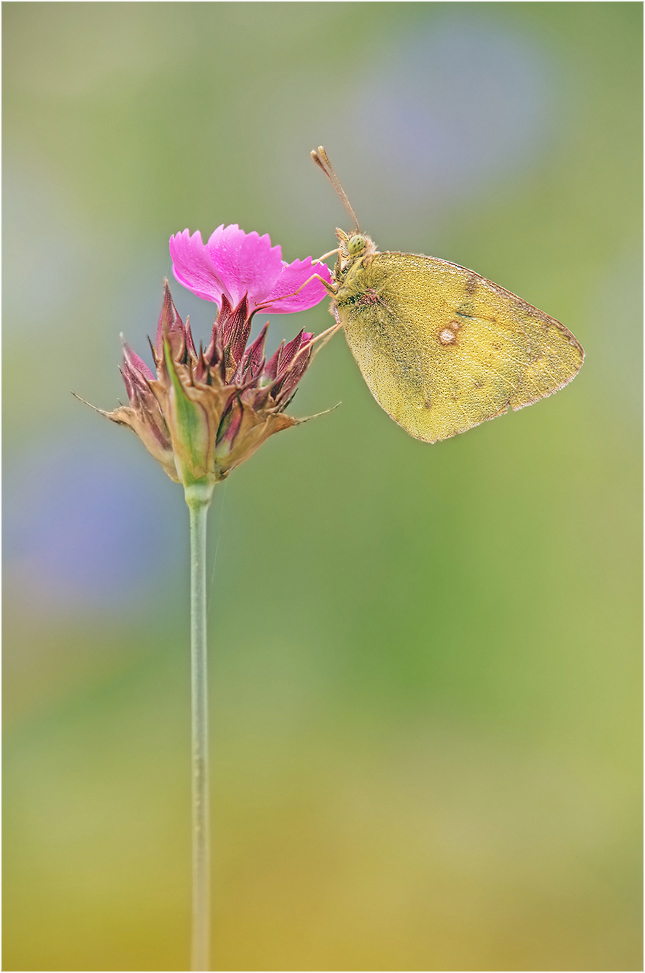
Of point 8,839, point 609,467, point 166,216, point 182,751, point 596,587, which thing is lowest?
point 8,839

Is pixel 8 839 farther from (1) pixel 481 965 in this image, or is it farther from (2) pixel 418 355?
(2) pixel 418 355

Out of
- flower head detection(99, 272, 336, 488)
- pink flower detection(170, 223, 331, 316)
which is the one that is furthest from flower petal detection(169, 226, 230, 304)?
flower head detection(99, 272, 336, 488)

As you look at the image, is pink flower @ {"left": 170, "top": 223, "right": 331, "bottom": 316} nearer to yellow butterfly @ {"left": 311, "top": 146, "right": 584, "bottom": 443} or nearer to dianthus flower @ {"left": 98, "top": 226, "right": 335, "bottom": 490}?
dianthus flower @ {"left": 98, "top": 226, "right": 335, "bottom": 490}

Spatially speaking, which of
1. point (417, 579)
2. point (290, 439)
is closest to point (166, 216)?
point (290, 439)

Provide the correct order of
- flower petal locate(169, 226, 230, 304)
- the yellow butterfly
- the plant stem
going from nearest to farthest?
the plant stem, flower petal locate(169, 226, 230, 304), the yellow butterfly

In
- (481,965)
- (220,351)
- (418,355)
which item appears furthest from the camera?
(481,965)

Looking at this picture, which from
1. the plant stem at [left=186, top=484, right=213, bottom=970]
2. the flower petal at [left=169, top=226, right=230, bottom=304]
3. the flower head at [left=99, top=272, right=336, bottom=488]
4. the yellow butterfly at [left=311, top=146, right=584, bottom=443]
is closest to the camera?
the plant stem at [left=186, top=484, right=213, bottom=970]

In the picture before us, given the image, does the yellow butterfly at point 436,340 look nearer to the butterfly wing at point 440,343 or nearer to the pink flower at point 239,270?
the butterfly wing at point 440,343

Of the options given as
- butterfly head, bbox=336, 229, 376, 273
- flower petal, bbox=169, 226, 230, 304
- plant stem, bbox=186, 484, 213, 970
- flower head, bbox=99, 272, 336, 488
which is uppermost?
butterfly head, bbox=336, 229, 376, 273
